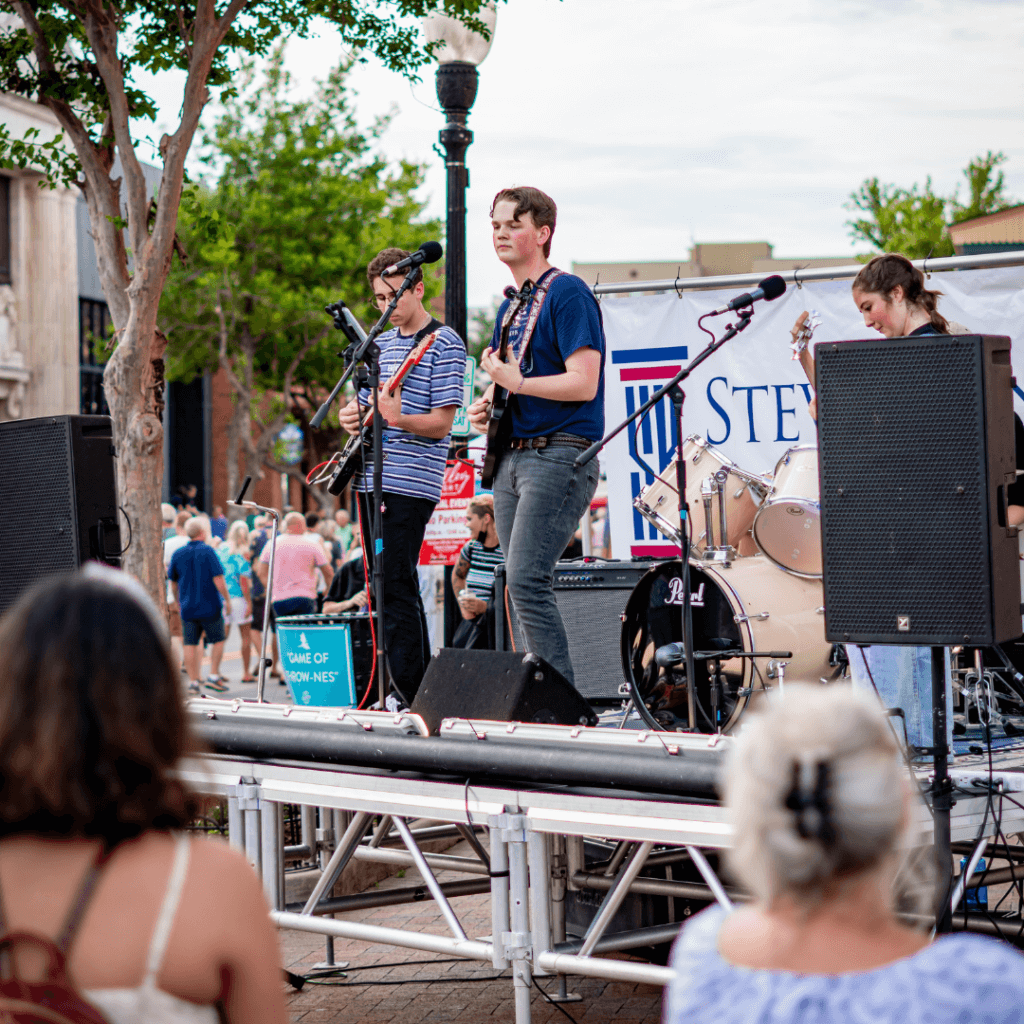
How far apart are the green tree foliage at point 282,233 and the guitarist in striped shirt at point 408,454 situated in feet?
87.7

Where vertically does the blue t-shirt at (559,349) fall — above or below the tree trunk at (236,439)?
below

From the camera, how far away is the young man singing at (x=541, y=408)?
17.0 ft

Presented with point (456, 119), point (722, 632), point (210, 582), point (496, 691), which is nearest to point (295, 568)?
point (210, 582)

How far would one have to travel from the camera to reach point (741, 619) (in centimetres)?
586

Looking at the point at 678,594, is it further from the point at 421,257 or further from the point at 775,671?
the point at 421,257

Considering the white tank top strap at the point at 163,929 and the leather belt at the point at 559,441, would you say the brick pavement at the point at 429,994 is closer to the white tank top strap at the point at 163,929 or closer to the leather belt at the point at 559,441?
the leather belt at the point at 559,441

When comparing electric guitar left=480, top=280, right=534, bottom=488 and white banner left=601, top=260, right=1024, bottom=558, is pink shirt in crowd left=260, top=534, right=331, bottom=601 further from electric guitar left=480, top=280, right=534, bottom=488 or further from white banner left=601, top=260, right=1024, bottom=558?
electric guitar left=480, top=280, right=534, bottom=488

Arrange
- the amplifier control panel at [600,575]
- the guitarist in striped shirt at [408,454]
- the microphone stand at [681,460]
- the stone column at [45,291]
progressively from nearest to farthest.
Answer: the microphone stand at [681,460] → the guitarist in striped shirt at [408,454] → the amplifier control panel at [600,575] → the stone column at [45,291]

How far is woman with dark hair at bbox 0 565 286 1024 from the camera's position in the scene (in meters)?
1.69

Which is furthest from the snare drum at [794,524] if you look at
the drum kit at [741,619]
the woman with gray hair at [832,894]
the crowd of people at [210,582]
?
the crowd of people at [210,582]

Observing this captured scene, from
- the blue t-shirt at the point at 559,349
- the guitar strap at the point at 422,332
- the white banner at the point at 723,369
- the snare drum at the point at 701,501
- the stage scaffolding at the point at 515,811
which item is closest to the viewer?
the stage scaffolding at the point at 515,811

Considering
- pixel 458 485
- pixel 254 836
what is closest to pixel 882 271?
pixel 254 836

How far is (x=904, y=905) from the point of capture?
4.06m

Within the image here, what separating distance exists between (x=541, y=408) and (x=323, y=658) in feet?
11.4
